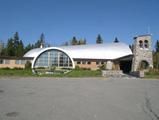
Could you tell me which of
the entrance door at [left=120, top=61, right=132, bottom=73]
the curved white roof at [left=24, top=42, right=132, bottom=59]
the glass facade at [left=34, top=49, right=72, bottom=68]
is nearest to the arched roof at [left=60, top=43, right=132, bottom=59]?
the curved white roof at [left=24, top=42, right=132, bottom=59]

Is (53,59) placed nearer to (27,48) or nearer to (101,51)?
(101,51)

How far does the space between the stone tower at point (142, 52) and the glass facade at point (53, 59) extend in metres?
12.4

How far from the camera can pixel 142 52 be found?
3750cm

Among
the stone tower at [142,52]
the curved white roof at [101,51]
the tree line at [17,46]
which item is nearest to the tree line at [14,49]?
the tree line at [17,46]

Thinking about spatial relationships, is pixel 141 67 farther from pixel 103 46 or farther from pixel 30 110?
pixel 30 110

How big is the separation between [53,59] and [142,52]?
1670cm

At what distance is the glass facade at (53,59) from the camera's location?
137 ft


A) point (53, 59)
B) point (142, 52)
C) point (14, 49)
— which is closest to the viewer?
point (142, 52)

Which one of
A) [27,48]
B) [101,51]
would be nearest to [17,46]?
[27,48]

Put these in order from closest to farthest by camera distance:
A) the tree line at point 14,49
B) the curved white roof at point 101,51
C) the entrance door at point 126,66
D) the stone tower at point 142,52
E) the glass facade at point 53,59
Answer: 1. the stone tower at point 142,52
2. the glass facade at point 53,59
3. the entrance door at point 126,66
4. the curved white roof at point 101,51
5. the tree line at point 14,49

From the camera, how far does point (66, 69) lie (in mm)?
41562

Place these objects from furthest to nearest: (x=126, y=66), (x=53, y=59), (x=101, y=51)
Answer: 1. (x=101, y=51)
2. (x=126, y=66)
3. (x=53, y=59)

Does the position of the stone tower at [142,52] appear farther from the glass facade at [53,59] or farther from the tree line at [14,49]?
the tree line at [14,49]

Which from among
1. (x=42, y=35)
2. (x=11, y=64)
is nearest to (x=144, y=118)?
(x=11, y=64)
